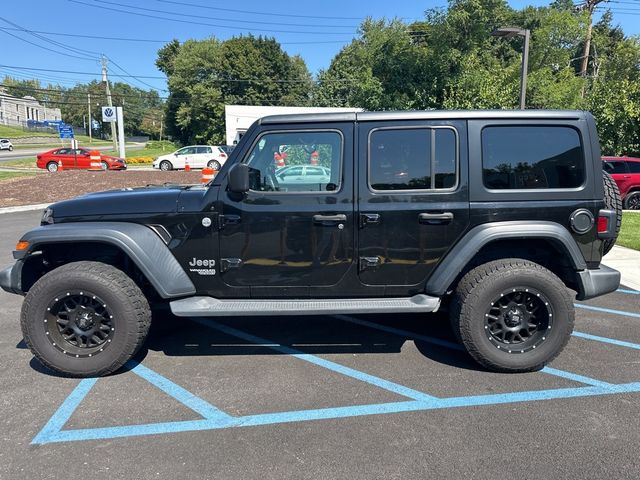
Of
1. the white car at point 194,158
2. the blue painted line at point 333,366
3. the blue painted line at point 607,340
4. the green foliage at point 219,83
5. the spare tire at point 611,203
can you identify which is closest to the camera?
the blue painted line at point 333,366

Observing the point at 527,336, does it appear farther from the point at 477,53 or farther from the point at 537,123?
the point at 477,53

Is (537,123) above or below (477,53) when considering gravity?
below

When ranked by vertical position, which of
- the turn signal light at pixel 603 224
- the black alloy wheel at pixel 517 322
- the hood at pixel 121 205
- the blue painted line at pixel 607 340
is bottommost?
the blue painted line at pixel 607 340

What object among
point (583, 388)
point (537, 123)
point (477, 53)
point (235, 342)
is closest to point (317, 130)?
point (537, 123)

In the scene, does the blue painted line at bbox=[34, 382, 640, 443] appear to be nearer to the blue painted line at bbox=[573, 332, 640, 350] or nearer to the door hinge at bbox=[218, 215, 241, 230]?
the blue painted line at bbox=[573, 332, 640, 350]

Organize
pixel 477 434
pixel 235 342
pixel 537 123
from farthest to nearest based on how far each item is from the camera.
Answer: pixel 235 342, pixel 537 123, pixel 477 434

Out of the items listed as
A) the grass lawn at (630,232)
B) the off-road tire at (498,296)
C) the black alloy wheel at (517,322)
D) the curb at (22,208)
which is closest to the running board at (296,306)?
the off-road tire at (498,296)

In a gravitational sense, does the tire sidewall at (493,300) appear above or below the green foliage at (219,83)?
below

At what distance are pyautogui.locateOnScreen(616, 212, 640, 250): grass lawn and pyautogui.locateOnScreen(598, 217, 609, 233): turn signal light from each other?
5.81 metres

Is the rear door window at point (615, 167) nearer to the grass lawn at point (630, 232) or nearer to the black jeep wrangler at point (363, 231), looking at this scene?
the grass lawn at point (630, 232)

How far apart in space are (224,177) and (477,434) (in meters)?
2.60

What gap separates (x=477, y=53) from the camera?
75.9 feet

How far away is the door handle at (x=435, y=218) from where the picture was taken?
3645 millimetres

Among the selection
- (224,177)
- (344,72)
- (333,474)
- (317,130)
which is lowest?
(333,474)
